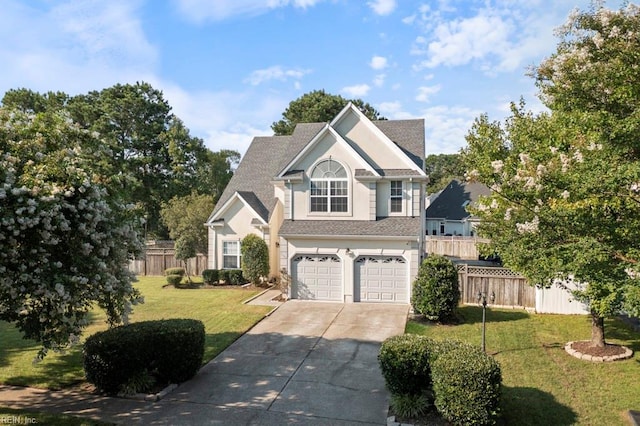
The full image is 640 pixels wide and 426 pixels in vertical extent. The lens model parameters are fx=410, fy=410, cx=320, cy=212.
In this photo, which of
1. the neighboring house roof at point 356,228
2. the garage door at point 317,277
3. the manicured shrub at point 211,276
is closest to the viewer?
the neighboring house roof at point 356,228

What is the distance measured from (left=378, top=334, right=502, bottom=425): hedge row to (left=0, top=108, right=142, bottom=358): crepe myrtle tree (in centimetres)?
603

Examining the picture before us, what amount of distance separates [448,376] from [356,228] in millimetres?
11146

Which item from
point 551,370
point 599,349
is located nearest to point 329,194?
point 551,370

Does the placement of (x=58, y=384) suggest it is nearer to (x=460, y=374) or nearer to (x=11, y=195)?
(x=11, y=195)

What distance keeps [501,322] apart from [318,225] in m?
8.64

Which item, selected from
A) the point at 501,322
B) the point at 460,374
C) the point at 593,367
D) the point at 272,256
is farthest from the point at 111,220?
the point at 272,256

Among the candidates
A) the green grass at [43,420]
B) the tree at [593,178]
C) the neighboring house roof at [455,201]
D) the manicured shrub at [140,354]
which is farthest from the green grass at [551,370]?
the neighboring house roof at [455,201]

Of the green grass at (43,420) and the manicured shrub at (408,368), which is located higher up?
the manicured shrub at (408,368)

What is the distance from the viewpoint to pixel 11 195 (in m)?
6.85

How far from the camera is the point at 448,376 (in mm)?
7836

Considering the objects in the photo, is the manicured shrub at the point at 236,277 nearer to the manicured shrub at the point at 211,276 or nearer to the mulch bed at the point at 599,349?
the manicured shrub at the point at 211,276

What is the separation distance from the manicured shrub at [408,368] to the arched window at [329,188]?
1089cm

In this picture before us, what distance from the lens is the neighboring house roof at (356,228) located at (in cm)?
1814

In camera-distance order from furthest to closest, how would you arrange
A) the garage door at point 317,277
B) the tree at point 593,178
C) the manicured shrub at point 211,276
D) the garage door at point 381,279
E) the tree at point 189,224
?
the tree at point 189,224 → the manicured shrub at point 211,276 → the garage door at point 317,277 → the garage door at point 381,279 → the tree at point 593,178
